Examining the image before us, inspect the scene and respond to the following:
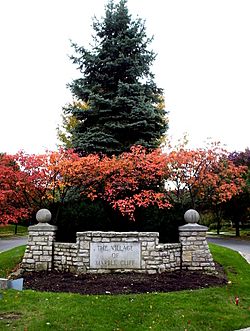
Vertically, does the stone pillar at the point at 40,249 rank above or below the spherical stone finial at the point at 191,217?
below

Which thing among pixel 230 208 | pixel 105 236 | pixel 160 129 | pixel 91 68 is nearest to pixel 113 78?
pixel 91 68

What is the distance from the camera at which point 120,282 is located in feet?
27.4

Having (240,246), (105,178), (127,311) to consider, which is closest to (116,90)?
(105,178)

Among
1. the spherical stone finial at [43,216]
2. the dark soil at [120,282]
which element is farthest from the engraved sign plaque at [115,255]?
the spherical stone finial at [43,216]

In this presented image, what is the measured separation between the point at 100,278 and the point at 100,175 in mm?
3173

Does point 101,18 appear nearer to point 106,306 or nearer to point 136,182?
point 136,182

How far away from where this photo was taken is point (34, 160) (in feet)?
34.8

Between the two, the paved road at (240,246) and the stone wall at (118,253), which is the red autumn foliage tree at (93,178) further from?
the paved road at (240,246)

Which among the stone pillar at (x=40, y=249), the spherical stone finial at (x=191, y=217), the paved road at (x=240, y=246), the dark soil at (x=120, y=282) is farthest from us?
the paved road at (x=240, y=246)

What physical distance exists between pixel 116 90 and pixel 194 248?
688 cm

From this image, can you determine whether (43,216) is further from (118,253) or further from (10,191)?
(118,253)

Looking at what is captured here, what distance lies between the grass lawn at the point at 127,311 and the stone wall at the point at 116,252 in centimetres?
192

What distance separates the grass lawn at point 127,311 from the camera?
572cm

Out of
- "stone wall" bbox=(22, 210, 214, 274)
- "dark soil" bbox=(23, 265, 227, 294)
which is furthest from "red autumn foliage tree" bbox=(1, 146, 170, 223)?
"dark soil" bbox=(23, 265, 227, 294)
